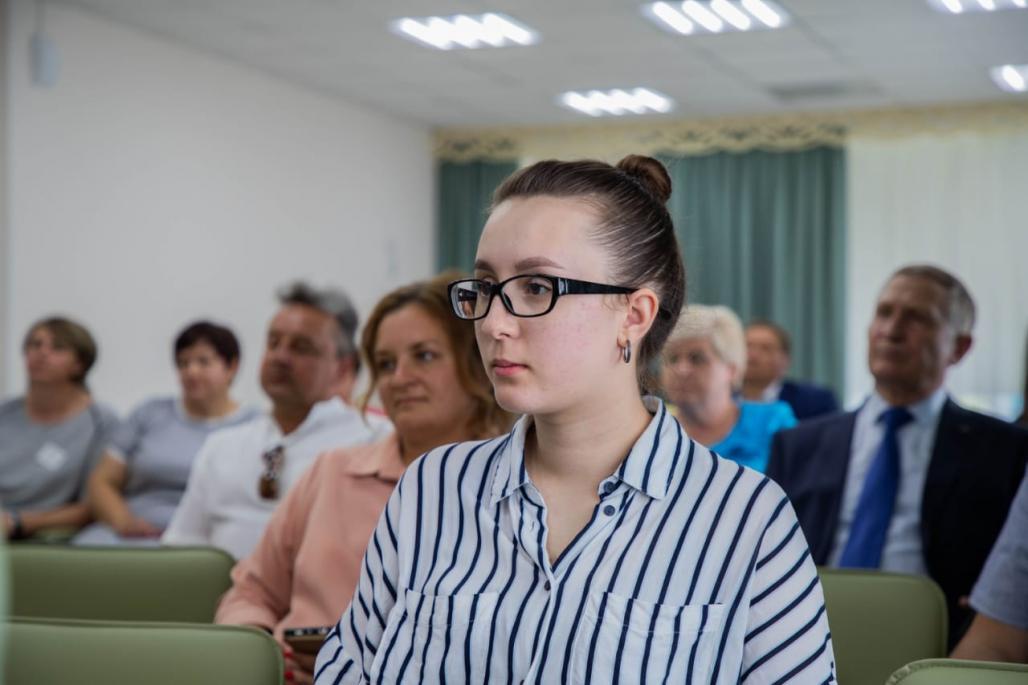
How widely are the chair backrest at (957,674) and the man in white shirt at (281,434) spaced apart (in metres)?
1.86

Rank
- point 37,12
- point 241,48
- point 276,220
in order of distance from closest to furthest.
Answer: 1. point 37,12
2. point 241,48
3. point 276,220

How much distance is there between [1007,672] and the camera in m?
1.49

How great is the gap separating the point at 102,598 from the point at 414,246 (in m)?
7.73

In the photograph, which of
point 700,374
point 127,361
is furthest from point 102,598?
point 127,361

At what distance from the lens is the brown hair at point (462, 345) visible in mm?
2543

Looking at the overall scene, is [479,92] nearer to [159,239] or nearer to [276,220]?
[276,220]

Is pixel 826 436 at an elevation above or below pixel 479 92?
below

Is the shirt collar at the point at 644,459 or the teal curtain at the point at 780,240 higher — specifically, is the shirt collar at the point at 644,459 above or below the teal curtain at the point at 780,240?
below

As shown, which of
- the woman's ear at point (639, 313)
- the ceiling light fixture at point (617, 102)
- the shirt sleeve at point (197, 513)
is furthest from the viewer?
the ceiling light fixture at point (617, 102)

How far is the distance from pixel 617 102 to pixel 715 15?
242 centimetres

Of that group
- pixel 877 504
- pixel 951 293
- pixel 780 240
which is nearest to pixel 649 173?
pixel 877 504

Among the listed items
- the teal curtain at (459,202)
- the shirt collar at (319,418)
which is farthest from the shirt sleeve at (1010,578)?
the teal curtain at (459,202)

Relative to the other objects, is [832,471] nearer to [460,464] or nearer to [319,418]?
[319,418]

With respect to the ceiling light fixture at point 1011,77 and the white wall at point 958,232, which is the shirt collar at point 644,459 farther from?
the white wall at point 958,232
